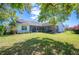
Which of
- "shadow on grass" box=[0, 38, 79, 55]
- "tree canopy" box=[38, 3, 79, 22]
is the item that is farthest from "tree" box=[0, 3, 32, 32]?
"shadow on grass" box=[0, 38, 79, 55]

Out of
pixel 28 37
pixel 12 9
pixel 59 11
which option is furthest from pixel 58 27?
pixel 12 9

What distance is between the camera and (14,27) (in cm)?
315

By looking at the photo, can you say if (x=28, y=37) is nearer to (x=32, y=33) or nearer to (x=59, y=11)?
(x=32, y=33)

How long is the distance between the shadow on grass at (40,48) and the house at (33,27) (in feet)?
0.48

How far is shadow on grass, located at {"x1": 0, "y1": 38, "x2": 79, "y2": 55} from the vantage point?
10.1 ft

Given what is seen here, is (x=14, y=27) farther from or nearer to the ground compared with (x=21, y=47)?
farther from the ground

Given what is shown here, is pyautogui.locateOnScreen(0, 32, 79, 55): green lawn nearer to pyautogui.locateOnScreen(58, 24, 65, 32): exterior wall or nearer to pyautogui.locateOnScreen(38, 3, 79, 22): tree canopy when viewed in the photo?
pyautogui.locateOnScreen(58, 24, 65, 32): exterior wall

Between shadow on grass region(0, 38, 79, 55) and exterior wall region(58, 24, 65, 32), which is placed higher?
exterior wall region(58, 24, 65, 32)

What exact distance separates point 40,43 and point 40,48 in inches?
3.0

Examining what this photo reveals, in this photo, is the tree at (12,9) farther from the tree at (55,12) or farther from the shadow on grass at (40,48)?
the shadow on grass at (40,48)

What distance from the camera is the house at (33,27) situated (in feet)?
10.3

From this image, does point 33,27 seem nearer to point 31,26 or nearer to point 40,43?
point 31,26
